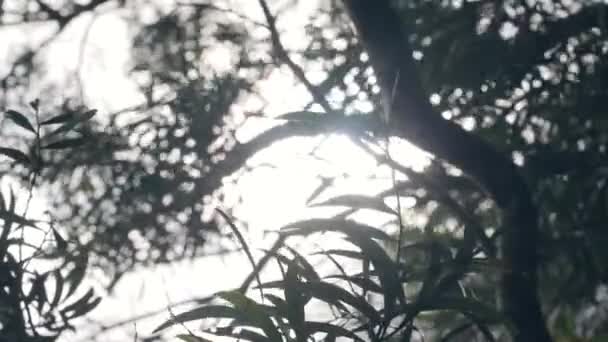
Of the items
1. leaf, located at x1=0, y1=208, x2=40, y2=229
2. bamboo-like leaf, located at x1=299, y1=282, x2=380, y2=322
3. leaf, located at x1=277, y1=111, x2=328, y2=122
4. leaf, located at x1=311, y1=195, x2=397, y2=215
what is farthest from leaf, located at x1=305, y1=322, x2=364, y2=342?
leaf, located at x1=0, y1=208, x2=40, y2=229

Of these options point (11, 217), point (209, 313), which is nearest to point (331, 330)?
point (209, 313)

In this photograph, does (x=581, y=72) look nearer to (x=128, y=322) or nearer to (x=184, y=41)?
(x=184, y=41)

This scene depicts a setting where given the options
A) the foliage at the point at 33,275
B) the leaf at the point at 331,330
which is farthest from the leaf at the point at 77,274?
the leaf at the point at 331,330

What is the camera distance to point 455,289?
38.0 inches

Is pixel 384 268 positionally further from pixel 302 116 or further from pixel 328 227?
pixel 302 116

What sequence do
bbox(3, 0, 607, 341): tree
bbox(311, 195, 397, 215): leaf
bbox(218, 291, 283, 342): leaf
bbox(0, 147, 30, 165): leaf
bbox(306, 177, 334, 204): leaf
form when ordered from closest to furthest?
bbox(218, 291, 283, 342): leaf < bbox(311, 195, 397, 215): leaf < bbox(0, 147, 30, 165): leaf < bbox(306, 177, 334, 204): leaf < bbox(3, 0, 607, 341): tree

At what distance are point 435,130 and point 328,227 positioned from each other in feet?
2.03

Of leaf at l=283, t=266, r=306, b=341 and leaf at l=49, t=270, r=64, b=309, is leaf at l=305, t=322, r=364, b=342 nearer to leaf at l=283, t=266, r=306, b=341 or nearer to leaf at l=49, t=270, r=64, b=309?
leaf at l=283, t=266, r=306, b=341

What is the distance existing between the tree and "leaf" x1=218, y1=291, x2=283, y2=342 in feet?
1.06

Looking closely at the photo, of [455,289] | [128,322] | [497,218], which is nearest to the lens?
[455,289]

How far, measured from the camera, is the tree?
1274mm

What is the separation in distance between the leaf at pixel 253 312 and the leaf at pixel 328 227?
11 cm

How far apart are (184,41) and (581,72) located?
47.3 inches

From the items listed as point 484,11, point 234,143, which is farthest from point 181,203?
point 484,11
